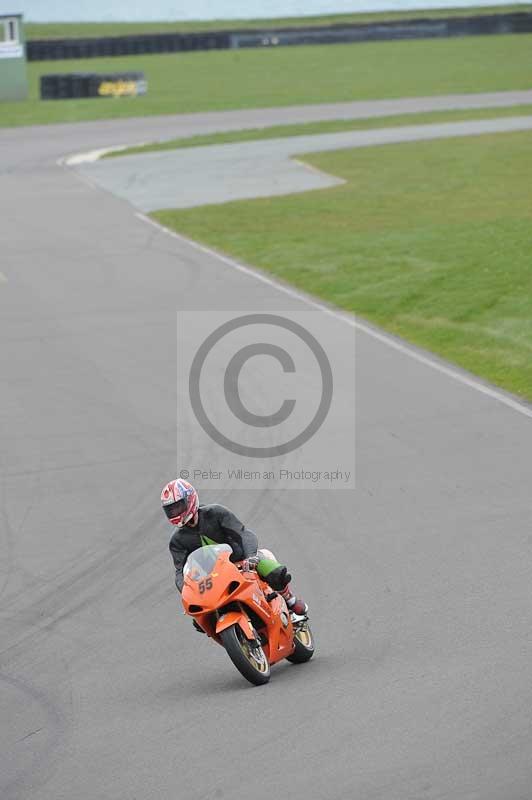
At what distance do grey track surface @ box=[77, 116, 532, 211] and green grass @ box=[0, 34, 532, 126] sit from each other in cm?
1167

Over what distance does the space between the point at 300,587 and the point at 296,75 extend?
5683cm

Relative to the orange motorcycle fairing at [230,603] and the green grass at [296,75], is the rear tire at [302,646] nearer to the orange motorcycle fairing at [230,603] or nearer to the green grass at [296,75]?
the orange motorcycle fairing at [230,603]

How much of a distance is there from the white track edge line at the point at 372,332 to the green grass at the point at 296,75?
2629 centimetres

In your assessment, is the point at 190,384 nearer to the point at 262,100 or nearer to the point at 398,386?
the point at 398,386

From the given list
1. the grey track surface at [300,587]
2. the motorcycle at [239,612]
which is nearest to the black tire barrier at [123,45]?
the grey track surface at [300,587]

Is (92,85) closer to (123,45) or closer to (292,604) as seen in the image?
(123,45)

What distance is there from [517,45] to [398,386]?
2351 inches

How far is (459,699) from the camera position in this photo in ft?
28.8

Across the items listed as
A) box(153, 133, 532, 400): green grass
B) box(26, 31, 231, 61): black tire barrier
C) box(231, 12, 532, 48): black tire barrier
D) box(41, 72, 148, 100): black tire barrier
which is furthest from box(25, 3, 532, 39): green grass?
box(153, 133, 532, 400): green grass

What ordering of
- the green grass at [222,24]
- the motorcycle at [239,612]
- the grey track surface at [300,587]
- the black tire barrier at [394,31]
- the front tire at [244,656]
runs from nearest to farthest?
the grey track surface at [300,587] → the front tire at [244,656] → the motorcycle at [239,612] → the black tire barrier at [394,31] → the green grass at [222,24]

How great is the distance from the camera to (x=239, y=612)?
31.1 ft

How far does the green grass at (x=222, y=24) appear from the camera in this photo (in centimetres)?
8412

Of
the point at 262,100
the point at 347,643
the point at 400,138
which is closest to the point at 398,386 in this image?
the point at 347,643

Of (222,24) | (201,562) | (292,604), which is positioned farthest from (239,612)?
(222,24)
